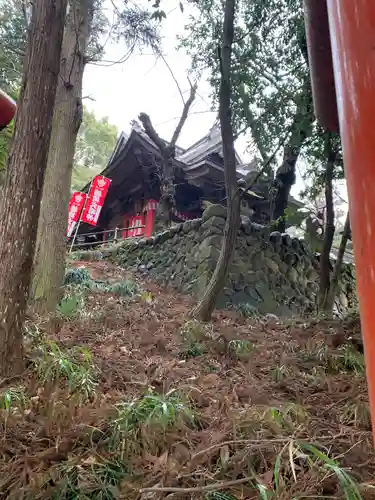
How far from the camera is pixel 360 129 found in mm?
445

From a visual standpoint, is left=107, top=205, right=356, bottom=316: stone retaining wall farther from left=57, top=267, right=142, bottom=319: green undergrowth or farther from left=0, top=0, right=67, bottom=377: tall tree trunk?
left=0, top=0, right=67, bottom=377: tall tree trunk

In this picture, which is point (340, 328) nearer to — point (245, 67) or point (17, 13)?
point (245, 67)

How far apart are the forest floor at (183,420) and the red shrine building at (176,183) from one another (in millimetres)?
5942

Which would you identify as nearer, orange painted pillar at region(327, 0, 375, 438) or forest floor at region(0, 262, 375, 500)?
orange painted pillar at region(327, 0, 375, 438)

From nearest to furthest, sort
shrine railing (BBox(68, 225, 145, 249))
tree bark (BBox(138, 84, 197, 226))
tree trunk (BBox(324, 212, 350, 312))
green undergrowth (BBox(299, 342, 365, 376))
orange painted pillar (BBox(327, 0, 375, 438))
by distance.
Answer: orange painted pillar (BBox(327, 0, 375, 438)) < green undergrowth (BBox(299, 342, 365, 376)) < tree trunk (BBox(324, 212, 350, 312)) < tree bark (BBox(138, 84, 197, 226)) < shrine railing (BBox(68, 225, 145, 249))

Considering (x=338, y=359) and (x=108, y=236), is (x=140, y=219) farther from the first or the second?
(x=338, y=359)

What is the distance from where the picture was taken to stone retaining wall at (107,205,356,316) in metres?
6.48

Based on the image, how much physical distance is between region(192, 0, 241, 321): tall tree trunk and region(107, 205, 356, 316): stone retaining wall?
1538 mm

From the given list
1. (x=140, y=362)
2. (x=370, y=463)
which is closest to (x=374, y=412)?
(x=370, y=463)

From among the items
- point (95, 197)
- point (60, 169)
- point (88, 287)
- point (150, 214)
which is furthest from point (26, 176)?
point (95, 197)

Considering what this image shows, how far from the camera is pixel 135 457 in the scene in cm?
164

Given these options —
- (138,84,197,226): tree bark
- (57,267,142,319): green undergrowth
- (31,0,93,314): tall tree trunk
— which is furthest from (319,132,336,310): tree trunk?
(138,84,197,226): tree bark

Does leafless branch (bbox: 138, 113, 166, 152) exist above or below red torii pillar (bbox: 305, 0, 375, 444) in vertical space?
above

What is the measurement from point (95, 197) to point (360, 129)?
11.9 m
